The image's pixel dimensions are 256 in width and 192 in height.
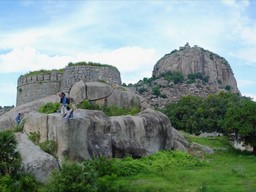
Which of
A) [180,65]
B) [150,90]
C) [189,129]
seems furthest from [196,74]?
[189,129]

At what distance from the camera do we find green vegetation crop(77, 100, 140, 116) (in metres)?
26.0

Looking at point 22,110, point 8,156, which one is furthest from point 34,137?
point 22,110

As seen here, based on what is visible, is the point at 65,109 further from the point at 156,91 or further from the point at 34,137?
the point at 156,91

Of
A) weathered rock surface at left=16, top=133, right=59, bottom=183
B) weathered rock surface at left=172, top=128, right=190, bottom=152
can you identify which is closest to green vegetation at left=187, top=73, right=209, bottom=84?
weathered rock surface at left=172, top=128, right=190, bottom=152

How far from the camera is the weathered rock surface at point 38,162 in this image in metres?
18.5

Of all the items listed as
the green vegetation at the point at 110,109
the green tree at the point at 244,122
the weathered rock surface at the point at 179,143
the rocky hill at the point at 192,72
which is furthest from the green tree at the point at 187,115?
the rocky hill at the point at 192,72

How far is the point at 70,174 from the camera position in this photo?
1598cm

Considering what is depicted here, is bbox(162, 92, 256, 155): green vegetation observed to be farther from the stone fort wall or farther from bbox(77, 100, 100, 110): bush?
bbox(77, 100, 100, 110): bush

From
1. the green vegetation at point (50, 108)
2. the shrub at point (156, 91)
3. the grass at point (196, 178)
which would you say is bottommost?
the grass at point (196, 178)

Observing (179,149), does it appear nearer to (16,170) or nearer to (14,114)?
(14,114)

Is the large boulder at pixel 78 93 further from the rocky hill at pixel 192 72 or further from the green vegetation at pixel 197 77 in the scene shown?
the green vegetation at pixel 197 77

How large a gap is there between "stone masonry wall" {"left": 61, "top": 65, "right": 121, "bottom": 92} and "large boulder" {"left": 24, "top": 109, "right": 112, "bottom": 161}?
24.5 feet

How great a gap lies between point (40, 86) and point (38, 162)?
1357cm

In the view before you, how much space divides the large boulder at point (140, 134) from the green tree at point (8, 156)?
21.4 ft
